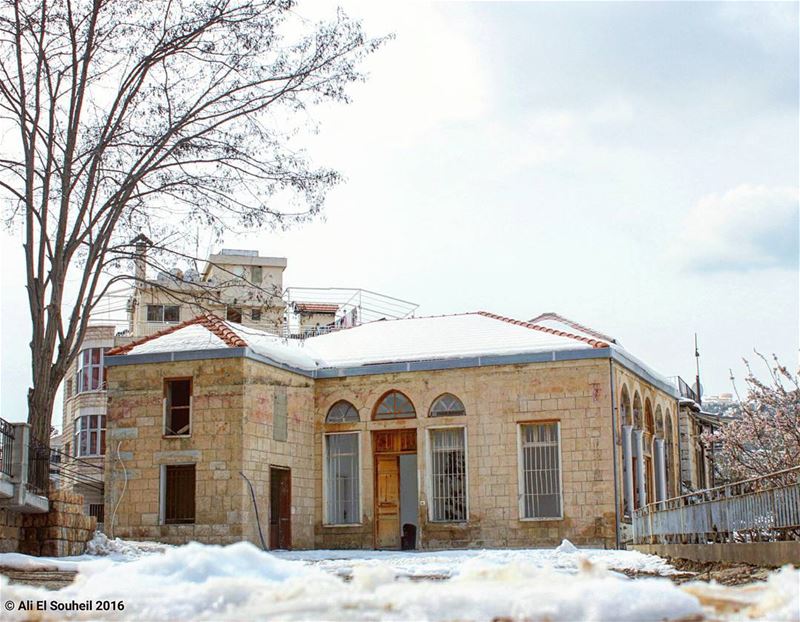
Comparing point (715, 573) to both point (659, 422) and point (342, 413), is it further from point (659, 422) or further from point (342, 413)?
point (659, 422)

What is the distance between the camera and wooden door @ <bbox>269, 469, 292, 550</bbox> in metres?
25.1

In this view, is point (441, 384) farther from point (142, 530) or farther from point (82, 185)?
point (82, 185)

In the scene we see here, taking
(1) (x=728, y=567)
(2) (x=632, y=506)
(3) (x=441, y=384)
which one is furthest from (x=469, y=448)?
(1) (x=728, y=567)

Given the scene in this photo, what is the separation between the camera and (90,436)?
151 feet

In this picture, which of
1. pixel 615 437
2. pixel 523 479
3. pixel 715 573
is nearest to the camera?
pixel 715 573

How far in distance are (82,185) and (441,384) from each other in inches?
355

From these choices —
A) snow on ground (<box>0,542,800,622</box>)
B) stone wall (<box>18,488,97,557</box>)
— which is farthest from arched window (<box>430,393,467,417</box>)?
snow on ground (<box>0,542,800,622</box>)

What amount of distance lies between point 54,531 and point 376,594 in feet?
47.6

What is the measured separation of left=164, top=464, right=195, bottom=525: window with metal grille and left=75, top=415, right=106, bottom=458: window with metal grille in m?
22.4

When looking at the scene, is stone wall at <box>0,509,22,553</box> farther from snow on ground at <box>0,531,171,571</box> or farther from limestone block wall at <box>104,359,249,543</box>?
limestone block wall at <box>104,359,249,543</box>

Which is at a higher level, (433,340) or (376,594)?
(433,340)

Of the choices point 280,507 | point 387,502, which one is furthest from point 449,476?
point 280,507

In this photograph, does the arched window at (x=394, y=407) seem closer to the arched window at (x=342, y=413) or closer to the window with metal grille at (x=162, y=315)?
the arched window at (x=342, y=413)

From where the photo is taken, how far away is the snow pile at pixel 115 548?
67.1ft
